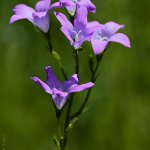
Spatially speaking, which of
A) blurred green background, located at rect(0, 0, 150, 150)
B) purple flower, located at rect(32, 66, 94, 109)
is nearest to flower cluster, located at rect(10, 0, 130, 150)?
purple flower, located at rect(32, 66, 94, 109)

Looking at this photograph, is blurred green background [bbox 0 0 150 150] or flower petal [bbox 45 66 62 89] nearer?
flower petal [bbox 45 66 62 89]

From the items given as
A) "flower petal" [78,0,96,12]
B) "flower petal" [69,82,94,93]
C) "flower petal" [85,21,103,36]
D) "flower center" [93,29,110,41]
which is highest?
"flower petal" [78,0,96,12]

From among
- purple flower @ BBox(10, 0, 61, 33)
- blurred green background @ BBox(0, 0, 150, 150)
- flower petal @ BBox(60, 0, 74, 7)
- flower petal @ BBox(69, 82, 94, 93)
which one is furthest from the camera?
blurred green background @ BBox(0, 0, 150, 150)

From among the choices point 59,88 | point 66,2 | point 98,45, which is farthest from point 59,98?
point 66,2

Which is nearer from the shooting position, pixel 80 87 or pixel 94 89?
pixel 80 87

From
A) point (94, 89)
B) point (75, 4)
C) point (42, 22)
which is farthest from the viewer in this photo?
point (94, 89)

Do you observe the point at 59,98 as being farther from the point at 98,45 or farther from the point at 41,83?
the point at 98,45

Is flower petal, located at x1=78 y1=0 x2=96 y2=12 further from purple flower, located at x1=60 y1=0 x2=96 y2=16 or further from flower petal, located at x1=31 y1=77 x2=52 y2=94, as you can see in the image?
flower petal, located at x1=31 y1=77 x2=52 y2=94

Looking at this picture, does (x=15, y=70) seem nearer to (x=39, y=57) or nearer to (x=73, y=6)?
(x=39, y=57)
